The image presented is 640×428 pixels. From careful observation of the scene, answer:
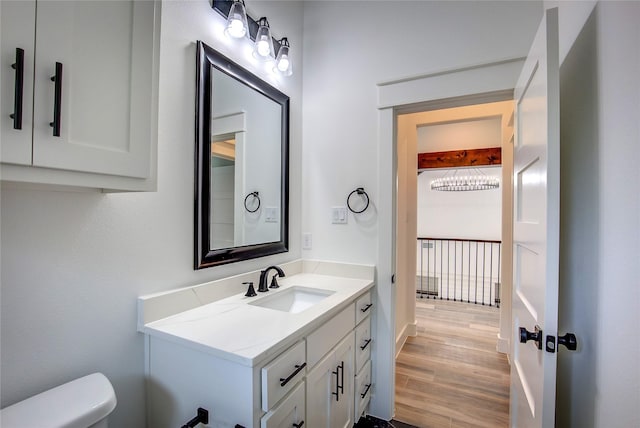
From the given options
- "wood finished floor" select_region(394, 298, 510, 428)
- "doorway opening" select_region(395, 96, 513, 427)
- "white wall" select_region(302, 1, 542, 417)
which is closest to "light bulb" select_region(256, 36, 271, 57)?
"white wall" select_region(302, 1, 542, 417)

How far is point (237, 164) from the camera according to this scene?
5.23 ft

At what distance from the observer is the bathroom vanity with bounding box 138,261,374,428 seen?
92cm

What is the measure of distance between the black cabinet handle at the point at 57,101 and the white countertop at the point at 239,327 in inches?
28.4

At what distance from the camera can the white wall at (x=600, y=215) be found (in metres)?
0.71

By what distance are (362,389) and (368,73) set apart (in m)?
2.01

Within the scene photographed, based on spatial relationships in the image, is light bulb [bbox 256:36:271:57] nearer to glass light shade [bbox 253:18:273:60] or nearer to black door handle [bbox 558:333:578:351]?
glass light shade [bbox 253:18:273:60]

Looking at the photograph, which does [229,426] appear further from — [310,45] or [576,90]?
[310,45]

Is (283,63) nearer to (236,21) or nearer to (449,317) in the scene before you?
(236,21)

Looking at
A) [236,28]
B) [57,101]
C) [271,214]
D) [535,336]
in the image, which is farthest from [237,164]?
[535,336]

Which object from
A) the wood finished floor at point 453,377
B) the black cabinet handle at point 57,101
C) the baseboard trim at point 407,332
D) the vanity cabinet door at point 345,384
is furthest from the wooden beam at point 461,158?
the black cabinet handle at point 57,101

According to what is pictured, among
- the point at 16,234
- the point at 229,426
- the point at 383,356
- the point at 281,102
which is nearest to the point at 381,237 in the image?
the point at 383,356

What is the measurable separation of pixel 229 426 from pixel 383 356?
1213mm

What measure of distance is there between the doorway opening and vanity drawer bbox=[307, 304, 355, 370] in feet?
3.06

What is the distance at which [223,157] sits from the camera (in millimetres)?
1498
